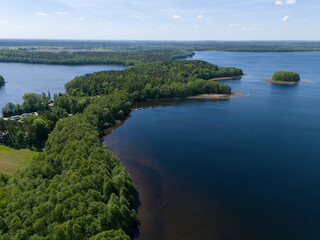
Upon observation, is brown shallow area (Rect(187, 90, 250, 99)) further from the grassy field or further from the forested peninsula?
the grassy field

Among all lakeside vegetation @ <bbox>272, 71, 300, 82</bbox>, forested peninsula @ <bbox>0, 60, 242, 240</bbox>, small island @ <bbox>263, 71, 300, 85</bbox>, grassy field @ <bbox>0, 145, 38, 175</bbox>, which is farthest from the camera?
lakeside vegetation @ <bbox>272, 71, 300, 82</bbox>

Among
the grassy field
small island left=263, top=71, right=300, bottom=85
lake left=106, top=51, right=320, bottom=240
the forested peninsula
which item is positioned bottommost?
lake left=106, top=51, right=320, bottom=240

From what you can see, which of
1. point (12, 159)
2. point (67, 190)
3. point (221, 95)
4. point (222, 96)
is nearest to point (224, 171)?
point (67, 190)

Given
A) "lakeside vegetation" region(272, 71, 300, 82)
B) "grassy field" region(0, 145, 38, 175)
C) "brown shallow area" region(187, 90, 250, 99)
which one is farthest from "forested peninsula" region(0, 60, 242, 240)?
"lakeside vegetation" region(272, 71, 300, 82)

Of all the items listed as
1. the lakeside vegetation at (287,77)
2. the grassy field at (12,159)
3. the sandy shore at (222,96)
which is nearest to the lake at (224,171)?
the grassy field at (12,159)

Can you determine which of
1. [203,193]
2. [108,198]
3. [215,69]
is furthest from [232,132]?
[215,69]

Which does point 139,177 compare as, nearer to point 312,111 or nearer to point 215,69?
point 312,111

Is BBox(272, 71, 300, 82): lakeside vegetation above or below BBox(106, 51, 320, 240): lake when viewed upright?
above

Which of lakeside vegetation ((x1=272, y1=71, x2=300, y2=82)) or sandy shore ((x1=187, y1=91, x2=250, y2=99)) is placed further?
lakeside vegetation ((x1=272, y1=71, x2=300, y2=82))
